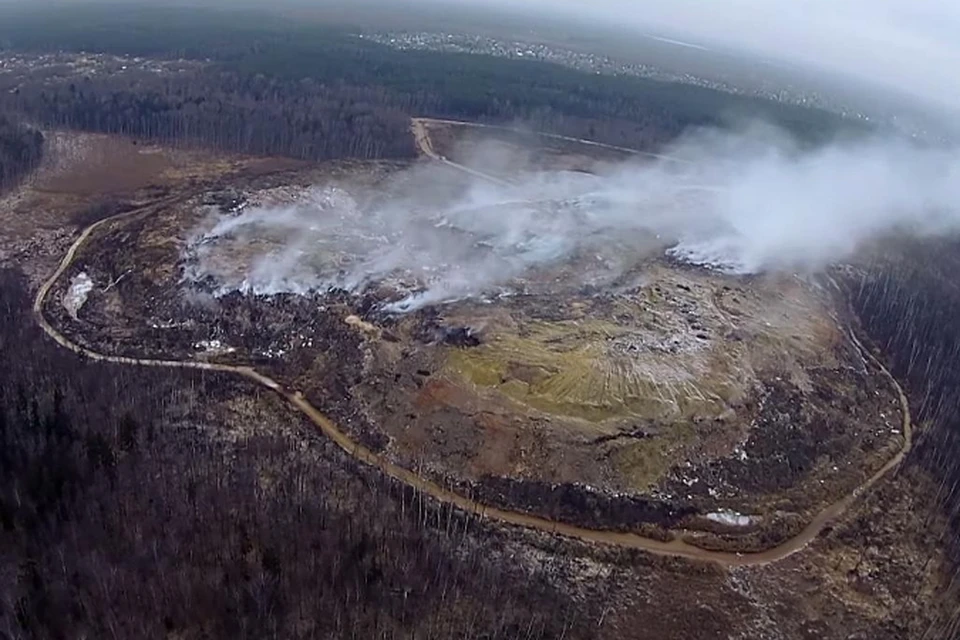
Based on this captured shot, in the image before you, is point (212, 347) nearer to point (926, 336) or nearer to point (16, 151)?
point (16, 151)

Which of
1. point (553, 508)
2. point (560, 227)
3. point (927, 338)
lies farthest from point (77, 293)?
point (927, 338)

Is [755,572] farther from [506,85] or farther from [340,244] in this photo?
[506,85]

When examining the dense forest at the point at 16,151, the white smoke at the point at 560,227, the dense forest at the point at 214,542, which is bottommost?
the dense forest at the point at 214,542

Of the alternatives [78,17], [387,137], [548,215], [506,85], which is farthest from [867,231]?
[78,17]

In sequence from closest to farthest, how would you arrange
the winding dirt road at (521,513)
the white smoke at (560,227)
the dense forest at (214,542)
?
the dense forest at (214,542) < the winding dirt road at (521,513) < the white smoke at (560,227)

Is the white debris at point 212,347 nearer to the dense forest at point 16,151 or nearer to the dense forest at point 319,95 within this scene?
the dense forest at point 16,151

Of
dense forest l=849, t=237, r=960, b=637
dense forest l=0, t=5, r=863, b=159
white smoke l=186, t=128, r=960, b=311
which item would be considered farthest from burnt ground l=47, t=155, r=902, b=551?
dense forest l=0, t=5, r=863, b=159

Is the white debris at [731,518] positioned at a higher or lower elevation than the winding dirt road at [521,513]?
higher

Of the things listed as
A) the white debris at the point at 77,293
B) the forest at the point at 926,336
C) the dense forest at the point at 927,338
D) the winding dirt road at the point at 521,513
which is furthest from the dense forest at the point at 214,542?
the forest at the point at 926,336
